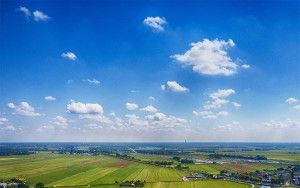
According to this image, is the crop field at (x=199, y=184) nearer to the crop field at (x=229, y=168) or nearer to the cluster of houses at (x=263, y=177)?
the cluster of houses at (x=263, y=177)

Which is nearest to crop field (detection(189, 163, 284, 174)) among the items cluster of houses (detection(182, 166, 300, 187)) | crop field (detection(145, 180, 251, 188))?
cluster of houses (detection(182, 166, 300, 187))

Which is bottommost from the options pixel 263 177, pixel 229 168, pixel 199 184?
pixel 199 184

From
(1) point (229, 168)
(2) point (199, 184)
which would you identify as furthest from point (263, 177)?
(2) point (199, 184)

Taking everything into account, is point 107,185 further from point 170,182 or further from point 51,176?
point 51,176

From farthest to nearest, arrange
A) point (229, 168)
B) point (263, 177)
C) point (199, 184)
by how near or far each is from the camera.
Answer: point (229, 168) → point (263, 177) → point (199, 184)

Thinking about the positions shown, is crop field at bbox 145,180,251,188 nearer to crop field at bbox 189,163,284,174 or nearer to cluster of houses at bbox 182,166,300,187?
cluster of houses at bbox 182,166,300,187

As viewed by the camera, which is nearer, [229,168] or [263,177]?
[263,177]

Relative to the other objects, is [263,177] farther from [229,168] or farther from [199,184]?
[199,184]

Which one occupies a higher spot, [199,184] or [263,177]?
[263,177]

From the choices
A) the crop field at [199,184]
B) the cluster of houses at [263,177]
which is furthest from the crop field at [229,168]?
the crop field at [199,184]

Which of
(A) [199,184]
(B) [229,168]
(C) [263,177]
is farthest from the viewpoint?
(B) [229,168]

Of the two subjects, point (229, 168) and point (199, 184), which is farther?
point (229, 168)
